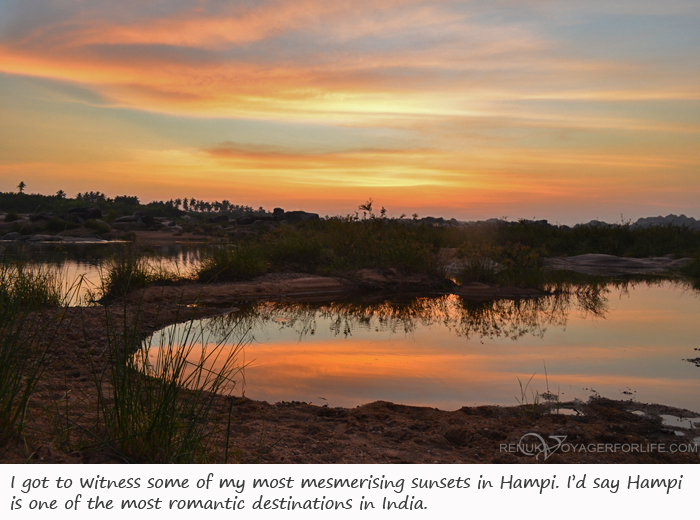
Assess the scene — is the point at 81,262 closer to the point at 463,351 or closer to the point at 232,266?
the point at 232,266

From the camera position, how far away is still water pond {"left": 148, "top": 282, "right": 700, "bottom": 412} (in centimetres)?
496

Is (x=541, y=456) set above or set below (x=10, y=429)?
below

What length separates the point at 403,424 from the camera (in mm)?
3908

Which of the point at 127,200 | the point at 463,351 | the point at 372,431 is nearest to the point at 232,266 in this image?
the point at 463,351

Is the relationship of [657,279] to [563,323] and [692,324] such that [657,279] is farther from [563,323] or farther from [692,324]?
[563,323]

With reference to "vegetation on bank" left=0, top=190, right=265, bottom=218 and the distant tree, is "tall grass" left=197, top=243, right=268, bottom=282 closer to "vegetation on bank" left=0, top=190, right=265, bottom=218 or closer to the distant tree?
"vegetation on bank" left=0, top=190, right=265, bottom=218

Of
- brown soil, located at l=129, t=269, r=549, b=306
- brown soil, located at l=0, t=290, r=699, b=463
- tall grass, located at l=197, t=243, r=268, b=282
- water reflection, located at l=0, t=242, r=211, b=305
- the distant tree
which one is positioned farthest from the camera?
the distant tree

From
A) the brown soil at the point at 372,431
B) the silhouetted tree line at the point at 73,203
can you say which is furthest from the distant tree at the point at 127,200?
the brown soil at the point at 372,431

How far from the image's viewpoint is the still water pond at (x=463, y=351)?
496 centimetres

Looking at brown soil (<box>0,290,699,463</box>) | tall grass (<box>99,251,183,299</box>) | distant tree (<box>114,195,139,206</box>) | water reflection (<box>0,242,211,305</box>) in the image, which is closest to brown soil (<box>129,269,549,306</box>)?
tall grass (<box>99,251,183,299</box>)

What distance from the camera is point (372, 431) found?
3750 mm

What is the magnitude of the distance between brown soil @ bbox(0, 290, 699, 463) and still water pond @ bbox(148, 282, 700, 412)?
17.3 inches
